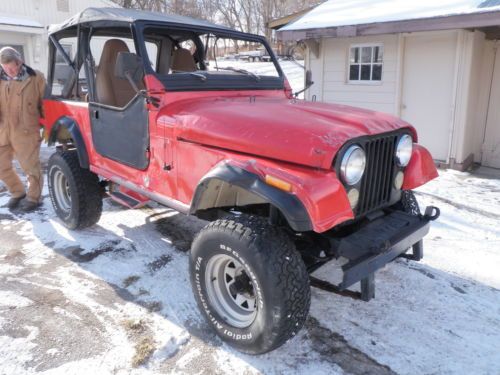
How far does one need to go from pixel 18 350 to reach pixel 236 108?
2.01 m

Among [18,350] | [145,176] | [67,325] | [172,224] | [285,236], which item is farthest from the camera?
[172,224]

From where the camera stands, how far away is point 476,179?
6672 mm

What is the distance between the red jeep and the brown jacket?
1231mm

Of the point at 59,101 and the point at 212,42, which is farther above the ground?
the point at 212,42

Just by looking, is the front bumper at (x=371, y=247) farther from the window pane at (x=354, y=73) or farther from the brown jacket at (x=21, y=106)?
the window pane at (x=354, y=73)

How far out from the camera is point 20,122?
15.7 ft

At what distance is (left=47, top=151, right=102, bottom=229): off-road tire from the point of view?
411 centimetres

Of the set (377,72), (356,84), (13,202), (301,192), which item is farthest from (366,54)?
(301,192)

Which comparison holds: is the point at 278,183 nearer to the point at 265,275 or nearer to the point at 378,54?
the point at 265,275

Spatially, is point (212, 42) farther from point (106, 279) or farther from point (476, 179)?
point (476, 179)

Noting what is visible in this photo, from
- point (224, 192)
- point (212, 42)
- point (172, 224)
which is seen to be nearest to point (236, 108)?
point (224, 192)

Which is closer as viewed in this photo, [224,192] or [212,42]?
[224,192]

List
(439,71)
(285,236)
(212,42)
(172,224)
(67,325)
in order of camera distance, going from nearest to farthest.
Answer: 1. (285,236)
2. (67,325)
3. (212,42)
4. (172,224)
5. (439,71)

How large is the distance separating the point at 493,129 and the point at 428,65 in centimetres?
165
